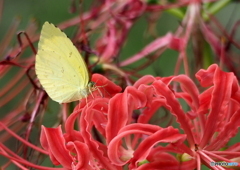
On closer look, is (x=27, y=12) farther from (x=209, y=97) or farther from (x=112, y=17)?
(x=209, y=97)

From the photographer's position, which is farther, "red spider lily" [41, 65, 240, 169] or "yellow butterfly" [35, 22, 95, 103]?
"yellow butterfly" [35, 22, 95, 103]

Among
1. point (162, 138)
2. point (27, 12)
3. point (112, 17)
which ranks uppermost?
point (162, 138)

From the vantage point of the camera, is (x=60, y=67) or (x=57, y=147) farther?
(x=60, y=67)

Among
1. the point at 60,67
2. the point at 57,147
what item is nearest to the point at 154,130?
the point at 57,147

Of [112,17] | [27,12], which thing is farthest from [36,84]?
[27,12]

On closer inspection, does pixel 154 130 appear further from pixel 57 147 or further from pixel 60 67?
pixel 60 67

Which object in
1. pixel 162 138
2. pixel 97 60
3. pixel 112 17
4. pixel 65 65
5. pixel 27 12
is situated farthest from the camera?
pixel 27 12
